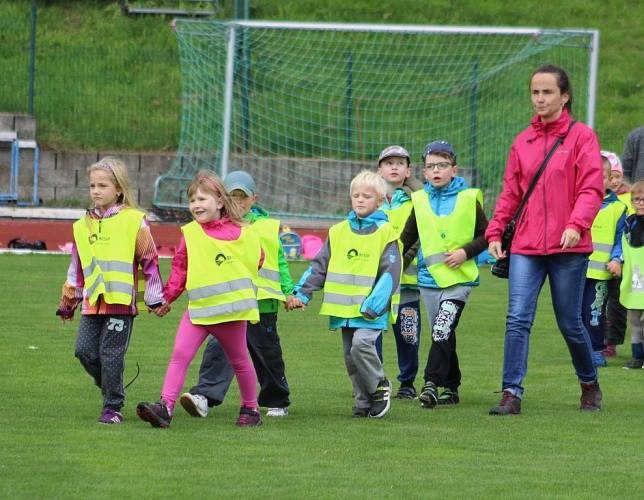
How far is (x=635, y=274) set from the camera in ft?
40.3

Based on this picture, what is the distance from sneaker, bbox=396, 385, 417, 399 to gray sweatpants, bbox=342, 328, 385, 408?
3.32 feet

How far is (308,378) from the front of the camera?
424 inches

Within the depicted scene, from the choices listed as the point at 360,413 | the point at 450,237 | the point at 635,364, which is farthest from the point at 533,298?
the point at 635,364

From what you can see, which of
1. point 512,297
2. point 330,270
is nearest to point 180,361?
point 330,270

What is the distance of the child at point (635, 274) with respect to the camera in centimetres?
1212

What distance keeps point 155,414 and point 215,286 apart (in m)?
0.80

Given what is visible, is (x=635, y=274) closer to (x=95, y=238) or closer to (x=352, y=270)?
(x=352, y=270)

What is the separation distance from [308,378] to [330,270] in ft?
5.92

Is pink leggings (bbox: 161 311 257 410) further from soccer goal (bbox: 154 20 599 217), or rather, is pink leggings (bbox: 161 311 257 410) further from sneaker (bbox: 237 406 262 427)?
soccer goal (bbox: 154 20 599 217)

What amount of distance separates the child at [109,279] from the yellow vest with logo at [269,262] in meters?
0.76

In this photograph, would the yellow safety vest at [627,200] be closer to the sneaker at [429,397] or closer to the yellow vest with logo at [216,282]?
the sneaker at [429,397]

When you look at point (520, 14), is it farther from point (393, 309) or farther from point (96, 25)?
point (393, 309)

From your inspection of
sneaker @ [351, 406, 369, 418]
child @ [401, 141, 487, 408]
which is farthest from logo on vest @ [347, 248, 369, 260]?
sneaker @ [351, 406, 369, 418]

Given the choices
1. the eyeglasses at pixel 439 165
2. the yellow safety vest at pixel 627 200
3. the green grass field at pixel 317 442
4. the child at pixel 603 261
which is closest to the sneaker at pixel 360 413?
the green grass field at pixel 317 442
